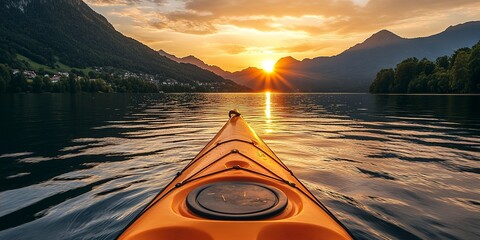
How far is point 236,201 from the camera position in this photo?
369cm

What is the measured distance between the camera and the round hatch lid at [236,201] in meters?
3.32

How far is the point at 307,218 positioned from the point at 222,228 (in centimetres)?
92

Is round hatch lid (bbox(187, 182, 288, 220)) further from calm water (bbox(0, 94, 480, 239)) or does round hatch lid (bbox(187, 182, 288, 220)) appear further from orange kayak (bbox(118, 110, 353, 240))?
calm water (bbox(0, 94, 480, 239))

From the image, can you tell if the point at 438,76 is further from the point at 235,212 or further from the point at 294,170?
the point at 235,212

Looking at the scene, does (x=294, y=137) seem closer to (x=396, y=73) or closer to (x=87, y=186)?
(x=87, y=186)

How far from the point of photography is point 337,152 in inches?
481

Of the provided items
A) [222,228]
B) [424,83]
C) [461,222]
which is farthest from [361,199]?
[424,83]

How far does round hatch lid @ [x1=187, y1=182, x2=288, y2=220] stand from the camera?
10.9 feet

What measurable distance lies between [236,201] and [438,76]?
9708cm

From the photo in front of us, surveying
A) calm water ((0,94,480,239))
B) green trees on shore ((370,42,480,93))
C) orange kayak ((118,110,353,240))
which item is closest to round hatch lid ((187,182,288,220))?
orange kayak ((118,110,353,240))

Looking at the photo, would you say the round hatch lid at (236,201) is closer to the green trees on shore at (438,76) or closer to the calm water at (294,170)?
the calm water at (294,170)

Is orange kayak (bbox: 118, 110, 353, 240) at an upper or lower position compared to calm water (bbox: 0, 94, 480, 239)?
upper

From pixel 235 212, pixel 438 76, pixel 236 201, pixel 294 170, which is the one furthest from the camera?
pixel 438 76

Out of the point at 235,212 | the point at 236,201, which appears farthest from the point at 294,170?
the point at 235,212
